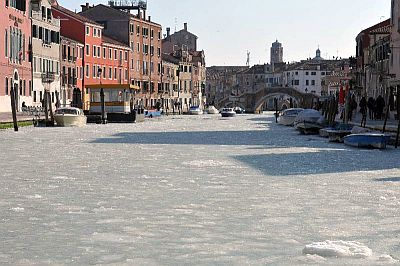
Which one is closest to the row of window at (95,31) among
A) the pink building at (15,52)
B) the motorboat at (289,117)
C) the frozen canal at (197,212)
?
Result: the pink building at (15,52)

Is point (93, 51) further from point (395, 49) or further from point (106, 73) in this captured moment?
point (395, 49)

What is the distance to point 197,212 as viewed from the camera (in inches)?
438

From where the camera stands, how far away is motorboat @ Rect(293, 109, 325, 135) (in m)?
42.0

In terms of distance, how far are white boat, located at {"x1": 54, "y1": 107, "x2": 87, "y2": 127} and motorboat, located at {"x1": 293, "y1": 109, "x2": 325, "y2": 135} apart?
45.3 feet

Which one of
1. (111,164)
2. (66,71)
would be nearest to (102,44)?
(66,71)

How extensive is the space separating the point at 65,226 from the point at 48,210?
1.39 m

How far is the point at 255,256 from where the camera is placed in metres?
8.19

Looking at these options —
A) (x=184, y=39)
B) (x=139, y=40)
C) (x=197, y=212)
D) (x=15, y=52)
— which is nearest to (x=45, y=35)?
(x=15, y=52)

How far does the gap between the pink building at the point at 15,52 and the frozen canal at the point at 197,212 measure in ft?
127

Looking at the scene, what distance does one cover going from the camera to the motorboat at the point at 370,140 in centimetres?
2703

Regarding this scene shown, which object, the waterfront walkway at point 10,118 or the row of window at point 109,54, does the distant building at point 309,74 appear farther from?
the waterfront walkway at point 10,118

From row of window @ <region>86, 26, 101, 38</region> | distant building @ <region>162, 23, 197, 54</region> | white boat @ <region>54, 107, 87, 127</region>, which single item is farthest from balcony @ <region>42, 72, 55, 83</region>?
distant building @ <region>162, 23, 197, 54</region>

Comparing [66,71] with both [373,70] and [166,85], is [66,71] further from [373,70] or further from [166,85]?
[166,85]

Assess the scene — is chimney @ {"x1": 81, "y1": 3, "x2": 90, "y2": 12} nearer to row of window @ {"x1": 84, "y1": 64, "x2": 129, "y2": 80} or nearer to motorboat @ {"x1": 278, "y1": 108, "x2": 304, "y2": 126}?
row of window @ {"x1": 84, "y1": 64, "x2": 129, "y2": 80}
